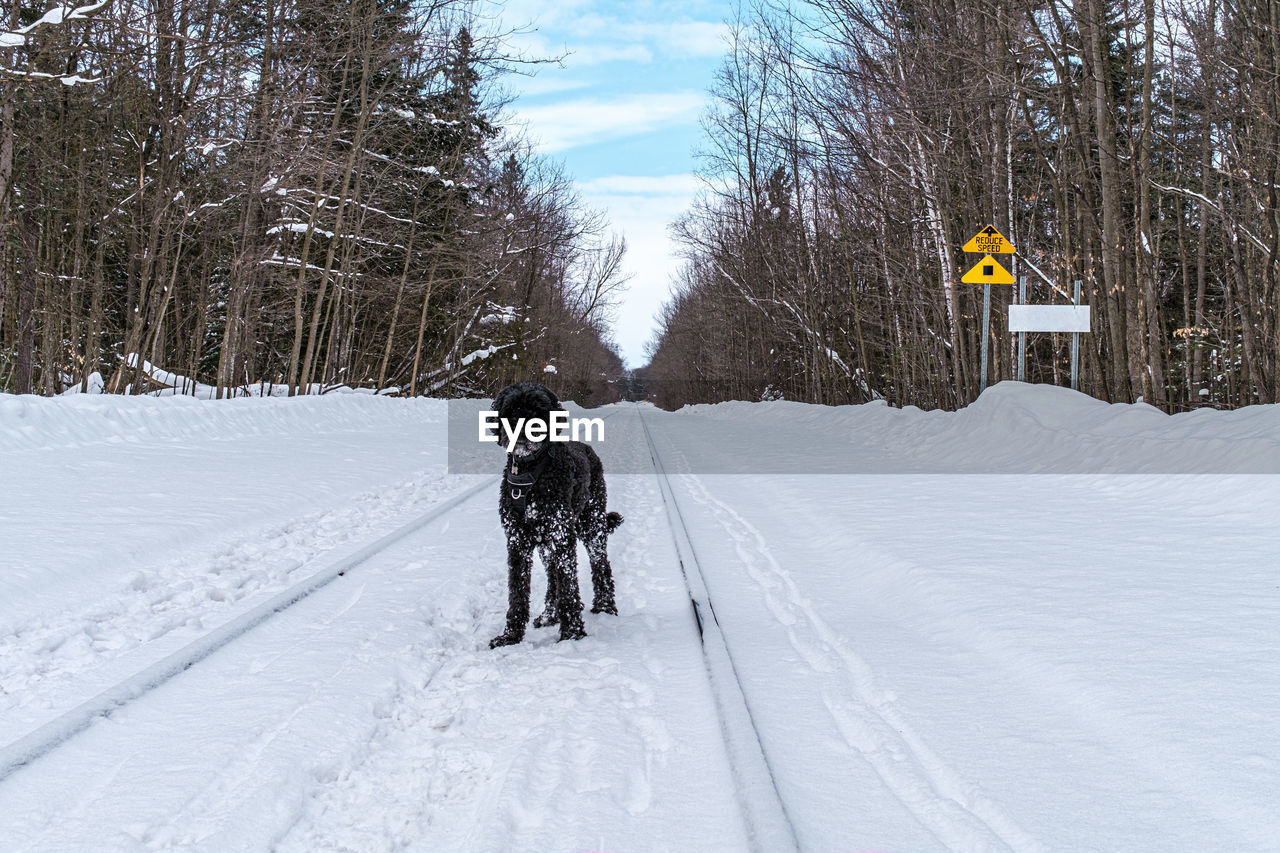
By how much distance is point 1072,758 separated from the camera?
108 inches

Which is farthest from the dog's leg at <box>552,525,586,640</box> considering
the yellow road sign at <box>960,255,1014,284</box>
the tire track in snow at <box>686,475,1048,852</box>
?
the yellow road sign at <box>960,255,1014,284</box>

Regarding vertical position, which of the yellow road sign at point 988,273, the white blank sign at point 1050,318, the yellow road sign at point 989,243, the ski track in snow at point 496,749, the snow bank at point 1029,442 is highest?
the yellow road sign at point 989,243

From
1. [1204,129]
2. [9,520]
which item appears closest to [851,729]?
[9,520]

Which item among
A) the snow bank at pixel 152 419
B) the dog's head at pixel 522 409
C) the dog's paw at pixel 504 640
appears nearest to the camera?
the dog's head at pixel 522 409

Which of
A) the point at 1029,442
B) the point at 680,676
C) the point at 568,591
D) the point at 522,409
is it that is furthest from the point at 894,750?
the point at 1029,442

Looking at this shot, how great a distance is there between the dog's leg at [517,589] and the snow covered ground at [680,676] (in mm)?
125

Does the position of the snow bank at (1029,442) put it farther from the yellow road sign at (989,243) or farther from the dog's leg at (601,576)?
the dog's leg at (601,576)

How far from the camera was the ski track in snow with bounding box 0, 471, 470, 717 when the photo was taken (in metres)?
3.43

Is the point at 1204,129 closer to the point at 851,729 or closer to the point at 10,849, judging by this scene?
the point at 851,729

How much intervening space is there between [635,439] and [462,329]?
12.3 m

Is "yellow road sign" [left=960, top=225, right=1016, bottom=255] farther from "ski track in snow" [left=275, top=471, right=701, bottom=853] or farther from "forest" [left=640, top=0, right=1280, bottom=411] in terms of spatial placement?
"ski track in snow" [left=275, top=471, right=701, bottom=853]

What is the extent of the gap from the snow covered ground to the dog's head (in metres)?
1.02

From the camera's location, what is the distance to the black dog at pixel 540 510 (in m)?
3.87

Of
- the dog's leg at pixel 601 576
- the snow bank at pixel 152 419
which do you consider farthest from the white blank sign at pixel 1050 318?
the snow bank at pixel 152 419
